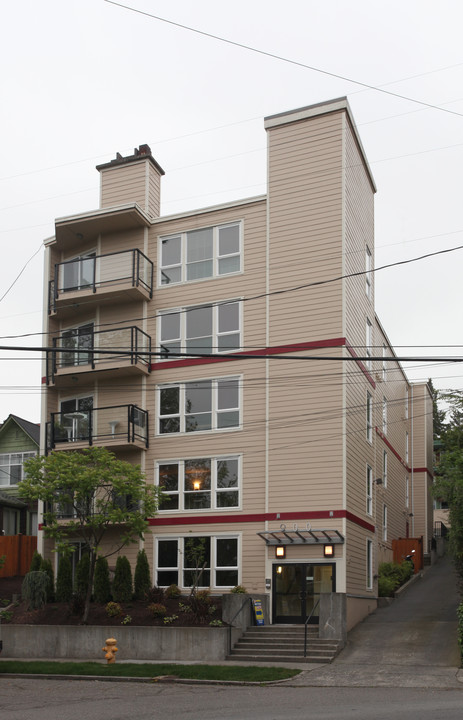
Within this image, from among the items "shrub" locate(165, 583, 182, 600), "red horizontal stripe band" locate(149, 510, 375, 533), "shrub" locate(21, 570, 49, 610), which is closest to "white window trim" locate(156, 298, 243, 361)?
"red horizontal stripe band" locate(149, 510, 375, 533)

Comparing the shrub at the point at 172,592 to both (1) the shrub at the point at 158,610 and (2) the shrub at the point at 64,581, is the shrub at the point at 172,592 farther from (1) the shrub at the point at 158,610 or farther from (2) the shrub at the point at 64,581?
(2) the shrub at the point at 64,581

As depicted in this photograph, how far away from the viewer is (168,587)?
25.4 metres

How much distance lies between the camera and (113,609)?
77.0 ft

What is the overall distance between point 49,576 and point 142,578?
314 centimetres

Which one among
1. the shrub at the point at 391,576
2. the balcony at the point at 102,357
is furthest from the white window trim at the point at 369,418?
the balcony at the point at 102,357

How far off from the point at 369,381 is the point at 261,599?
869 centimetres

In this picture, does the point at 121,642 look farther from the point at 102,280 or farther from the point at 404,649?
the point at 102,280

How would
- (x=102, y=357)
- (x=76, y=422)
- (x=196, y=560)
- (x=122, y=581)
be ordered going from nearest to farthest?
(x=196, y=560)
(x=122, y=581)
(x=102, y=357)
(x=76, y=422)

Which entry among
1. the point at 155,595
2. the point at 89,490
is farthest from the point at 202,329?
the point at 155,595

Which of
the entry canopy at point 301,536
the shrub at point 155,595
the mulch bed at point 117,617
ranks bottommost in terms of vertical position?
the mulch bed at point 117,617

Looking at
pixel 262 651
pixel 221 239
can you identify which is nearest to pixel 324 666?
pixel 262 651

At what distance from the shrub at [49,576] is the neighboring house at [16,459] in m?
11.9

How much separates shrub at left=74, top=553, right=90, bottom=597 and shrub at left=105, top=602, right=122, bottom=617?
181 cm

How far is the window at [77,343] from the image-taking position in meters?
28.2
